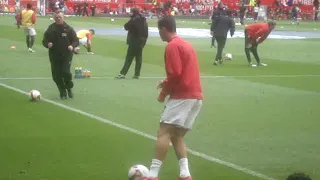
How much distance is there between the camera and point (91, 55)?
2953 centimetres

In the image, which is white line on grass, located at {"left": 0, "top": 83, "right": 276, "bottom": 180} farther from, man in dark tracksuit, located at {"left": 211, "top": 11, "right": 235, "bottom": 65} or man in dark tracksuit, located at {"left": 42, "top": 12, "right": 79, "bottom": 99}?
man in dark tracksuit, located at {"left": 211, "top": 11, "right": 235, "bottom": 65}

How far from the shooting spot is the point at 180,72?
29.0 feet

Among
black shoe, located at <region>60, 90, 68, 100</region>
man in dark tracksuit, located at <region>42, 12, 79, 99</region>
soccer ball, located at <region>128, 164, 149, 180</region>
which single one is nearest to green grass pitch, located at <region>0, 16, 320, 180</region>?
Result: black shoe, located at <region>60, 90, 68, 100</region>

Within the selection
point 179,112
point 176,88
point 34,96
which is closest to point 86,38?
point 34,96

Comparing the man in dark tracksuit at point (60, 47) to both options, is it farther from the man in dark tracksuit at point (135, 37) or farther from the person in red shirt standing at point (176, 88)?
the person in red shirt standing at point (176, 88)

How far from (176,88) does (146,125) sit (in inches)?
195

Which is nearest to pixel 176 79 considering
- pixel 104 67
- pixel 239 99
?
pixel 239 99

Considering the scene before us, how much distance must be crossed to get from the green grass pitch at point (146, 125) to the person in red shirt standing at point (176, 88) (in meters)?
0.99

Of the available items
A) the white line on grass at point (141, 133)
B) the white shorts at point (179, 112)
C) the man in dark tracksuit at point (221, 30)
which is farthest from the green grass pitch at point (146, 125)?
the man in dark tracksuit at point (221, 30)

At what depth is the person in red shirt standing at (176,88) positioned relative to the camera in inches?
349

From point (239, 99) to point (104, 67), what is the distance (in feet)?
27.2

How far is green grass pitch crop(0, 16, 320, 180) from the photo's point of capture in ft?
34.2

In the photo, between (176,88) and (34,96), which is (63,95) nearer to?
(34,96)

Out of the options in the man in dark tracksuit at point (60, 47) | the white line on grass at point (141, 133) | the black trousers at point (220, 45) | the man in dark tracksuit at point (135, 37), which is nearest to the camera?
the white line on grass at point (141, 133)
